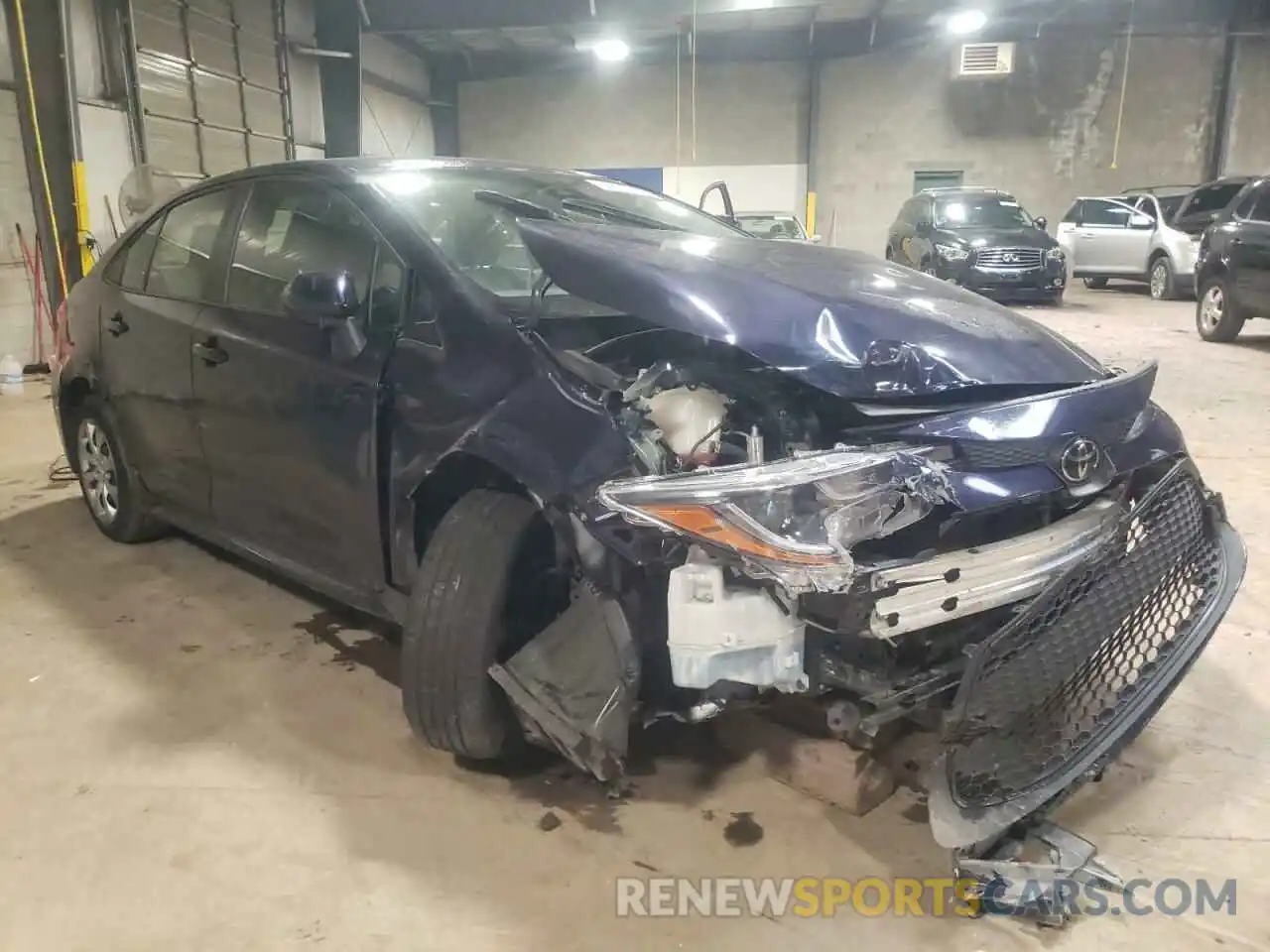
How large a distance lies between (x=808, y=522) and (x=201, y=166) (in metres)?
9.77

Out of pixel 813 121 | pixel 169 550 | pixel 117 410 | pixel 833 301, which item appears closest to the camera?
pixel 833 301

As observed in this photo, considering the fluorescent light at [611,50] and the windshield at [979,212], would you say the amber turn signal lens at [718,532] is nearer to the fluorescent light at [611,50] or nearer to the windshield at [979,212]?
the windshield at [979,212]

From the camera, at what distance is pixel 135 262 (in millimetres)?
3320

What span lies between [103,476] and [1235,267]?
8454 mm

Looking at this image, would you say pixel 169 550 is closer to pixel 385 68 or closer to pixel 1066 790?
pixel 1066 790

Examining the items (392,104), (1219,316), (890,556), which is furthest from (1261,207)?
(392,104)

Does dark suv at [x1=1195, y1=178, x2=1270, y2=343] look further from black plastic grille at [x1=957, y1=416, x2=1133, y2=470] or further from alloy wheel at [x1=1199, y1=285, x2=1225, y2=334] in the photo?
black plastic grille at [x1=957, y1=416, x2=1133, y2=470]

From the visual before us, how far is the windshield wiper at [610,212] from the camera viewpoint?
2.80 meters

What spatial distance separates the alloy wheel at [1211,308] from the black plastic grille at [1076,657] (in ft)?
24.9

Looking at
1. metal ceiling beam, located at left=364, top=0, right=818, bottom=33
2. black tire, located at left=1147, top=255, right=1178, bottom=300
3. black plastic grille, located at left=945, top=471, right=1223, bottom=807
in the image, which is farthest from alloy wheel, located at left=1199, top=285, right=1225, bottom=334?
black plastic grille, located at left=945, top=471, right=1223, bottom=807

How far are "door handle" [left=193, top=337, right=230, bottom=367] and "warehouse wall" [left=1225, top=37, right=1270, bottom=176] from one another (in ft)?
52.9

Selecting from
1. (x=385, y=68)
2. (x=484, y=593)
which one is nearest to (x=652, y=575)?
(x=484, y=593)

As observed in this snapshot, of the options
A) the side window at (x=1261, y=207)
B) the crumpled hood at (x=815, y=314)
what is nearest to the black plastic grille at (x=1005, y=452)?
the crumpled hood at (x=815, y=314)

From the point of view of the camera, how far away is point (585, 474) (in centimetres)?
183
